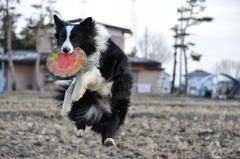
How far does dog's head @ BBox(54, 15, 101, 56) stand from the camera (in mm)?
4999

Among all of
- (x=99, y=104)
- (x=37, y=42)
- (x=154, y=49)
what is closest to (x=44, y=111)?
(x=99, y=104)

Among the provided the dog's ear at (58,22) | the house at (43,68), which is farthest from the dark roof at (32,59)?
the dog's ear at (58,22)

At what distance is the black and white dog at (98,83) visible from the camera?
16.7 feet

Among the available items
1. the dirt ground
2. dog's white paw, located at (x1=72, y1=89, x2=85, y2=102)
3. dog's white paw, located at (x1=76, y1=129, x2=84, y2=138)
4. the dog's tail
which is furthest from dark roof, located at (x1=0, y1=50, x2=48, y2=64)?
dog's white paw, located at (x1=72, y1=89, x2=85, y2=102)

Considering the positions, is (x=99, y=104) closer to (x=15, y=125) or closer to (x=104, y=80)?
(x=104, y=80)

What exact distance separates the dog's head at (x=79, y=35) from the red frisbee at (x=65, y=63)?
0.37ft

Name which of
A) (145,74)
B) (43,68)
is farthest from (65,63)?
(145,74)

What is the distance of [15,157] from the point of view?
718cm

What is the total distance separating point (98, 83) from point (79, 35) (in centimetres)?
75

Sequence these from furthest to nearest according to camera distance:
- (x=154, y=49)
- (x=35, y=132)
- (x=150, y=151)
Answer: (x=154, y=49) → (x=35, y=132) → (x=150, y=151)

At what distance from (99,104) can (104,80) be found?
45cm

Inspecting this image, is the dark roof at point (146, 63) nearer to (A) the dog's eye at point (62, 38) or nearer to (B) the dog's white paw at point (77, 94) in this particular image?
(A) the dog's eye at point (62, 38)

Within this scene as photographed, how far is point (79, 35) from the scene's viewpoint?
5.11 m

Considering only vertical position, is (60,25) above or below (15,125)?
above
